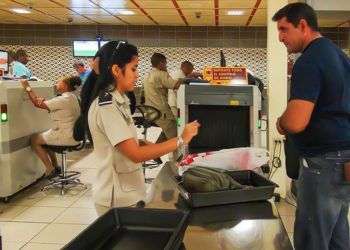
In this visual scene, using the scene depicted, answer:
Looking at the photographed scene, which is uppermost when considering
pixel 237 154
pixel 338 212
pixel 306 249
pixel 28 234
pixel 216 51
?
pixel 216 51

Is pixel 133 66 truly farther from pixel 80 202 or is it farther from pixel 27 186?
pixel 27 186

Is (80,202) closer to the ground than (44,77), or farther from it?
closer to the ground

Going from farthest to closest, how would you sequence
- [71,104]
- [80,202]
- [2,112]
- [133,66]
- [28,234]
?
[71,104] → [80,202] → [2,112] → [28,234] → [133,66]

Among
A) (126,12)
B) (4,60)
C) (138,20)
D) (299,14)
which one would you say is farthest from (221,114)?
(138,20)

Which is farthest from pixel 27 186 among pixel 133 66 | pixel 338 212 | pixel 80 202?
pixel 338 212

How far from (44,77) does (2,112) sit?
780 cm

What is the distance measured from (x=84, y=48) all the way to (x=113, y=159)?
10.0 m

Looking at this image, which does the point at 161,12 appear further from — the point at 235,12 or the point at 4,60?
the point at 4,60

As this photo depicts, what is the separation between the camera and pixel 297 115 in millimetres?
1809

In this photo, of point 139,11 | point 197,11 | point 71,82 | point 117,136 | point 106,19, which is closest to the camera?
point 117,136

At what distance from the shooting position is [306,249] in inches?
76.5

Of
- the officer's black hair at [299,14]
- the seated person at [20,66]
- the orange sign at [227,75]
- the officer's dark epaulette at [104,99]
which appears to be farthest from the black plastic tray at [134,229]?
the seated person at [20,66]

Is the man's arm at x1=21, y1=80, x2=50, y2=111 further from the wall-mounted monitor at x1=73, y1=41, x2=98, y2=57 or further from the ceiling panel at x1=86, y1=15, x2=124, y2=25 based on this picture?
the wall-mounted monitor at x1=73, y1=41, x2=98, y2=57

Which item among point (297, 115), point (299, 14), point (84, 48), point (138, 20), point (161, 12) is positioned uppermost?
point (138, 20)
